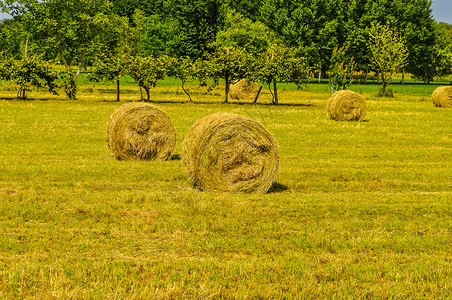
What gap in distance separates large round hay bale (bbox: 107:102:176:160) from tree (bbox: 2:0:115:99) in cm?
3360

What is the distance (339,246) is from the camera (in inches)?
320

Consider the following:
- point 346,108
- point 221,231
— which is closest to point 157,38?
point 346,108

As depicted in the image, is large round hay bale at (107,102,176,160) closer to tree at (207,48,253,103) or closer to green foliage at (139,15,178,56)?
tree at (207,48,253,103)

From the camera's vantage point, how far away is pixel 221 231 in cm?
890

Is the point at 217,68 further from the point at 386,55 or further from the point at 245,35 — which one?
the point at 245,35

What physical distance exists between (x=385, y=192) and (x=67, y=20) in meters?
45.5

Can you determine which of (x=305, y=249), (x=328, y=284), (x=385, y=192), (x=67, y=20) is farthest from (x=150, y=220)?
(x=67, y=20)

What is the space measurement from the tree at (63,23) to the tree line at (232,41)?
0.34ft

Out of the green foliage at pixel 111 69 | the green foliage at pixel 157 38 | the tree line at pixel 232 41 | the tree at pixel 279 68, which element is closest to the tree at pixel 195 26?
the tree line at pixel 232 41

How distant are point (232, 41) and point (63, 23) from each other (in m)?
44.7

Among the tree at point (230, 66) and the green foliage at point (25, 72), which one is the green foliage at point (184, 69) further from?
the green foliage at point (25, 72)

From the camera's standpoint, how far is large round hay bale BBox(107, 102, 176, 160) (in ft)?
54.7

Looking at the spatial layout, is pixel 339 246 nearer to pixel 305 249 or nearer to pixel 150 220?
pixel 305 249

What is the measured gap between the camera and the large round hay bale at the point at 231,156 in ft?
40.5
